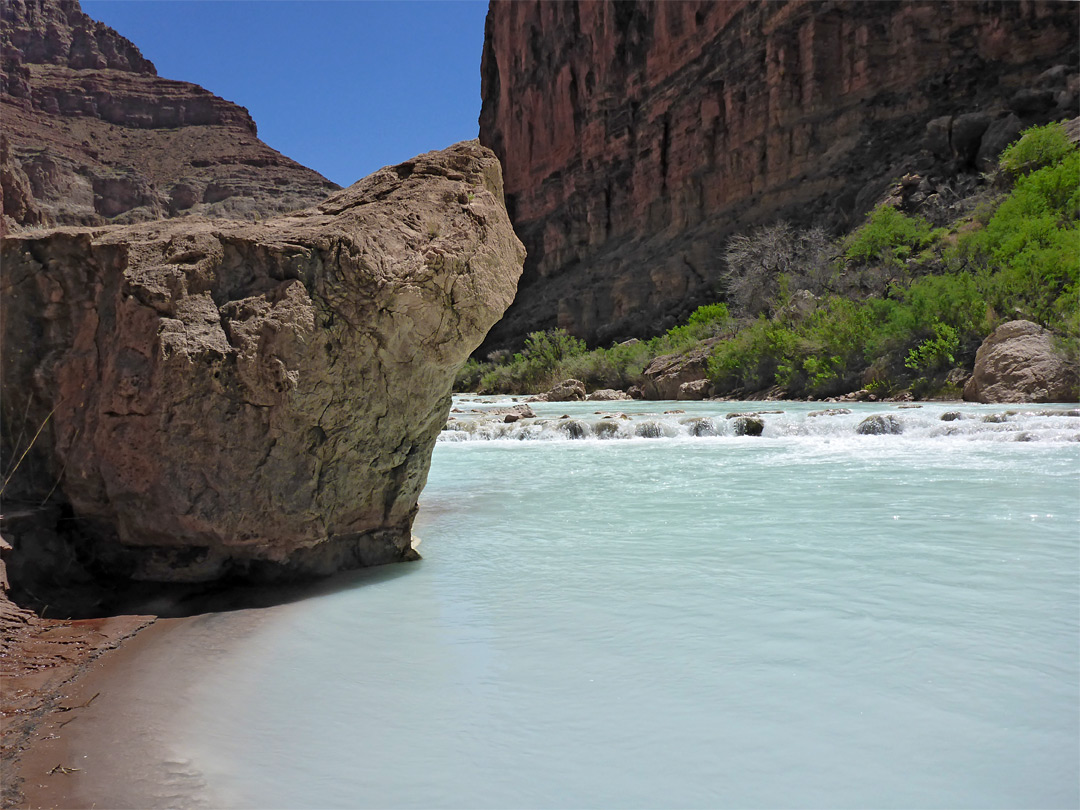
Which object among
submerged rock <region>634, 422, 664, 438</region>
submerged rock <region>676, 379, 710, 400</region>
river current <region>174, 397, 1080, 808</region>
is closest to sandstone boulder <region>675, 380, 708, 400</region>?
submerged rock <region>676, 379, 710, 400</region>

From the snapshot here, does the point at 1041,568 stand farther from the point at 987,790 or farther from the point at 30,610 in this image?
the point at 30,610

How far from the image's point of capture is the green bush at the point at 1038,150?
1997 cm

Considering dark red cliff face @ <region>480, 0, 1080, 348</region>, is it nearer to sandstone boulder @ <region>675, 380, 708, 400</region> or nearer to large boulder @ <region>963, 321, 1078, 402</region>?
sandstone boulder @ <region>675, 380, 708, 400</region>

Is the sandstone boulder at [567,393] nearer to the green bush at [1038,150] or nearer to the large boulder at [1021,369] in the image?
the large boulder at [1021,369]

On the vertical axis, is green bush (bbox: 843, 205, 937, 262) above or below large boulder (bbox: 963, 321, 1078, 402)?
above

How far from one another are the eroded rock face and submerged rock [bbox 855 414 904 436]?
Answer: 937 cm

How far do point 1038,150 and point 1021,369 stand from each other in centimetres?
992

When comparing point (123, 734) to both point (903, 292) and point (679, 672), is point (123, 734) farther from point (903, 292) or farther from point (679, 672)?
point (903, 292)

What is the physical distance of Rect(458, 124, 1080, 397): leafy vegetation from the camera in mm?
16297

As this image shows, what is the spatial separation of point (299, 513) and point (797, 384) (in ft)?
61.8

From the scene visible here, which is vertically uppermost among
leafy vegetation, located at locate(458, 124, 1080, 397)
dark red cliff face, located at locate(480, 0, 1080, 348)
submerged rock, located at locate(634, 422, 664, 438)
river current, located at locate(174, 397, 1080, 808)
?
dark red cliff face, located at locate(480, 0, 1080, 348)

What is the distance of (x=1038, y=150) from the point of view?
2047cm

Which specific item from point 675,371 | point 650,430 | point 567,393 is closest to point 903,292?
point 675,371

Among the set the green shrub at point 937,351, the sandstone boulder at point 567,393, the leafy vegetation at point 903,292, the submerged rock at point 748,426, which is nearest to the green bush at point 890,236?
the leafy vegetation at point 903,292
